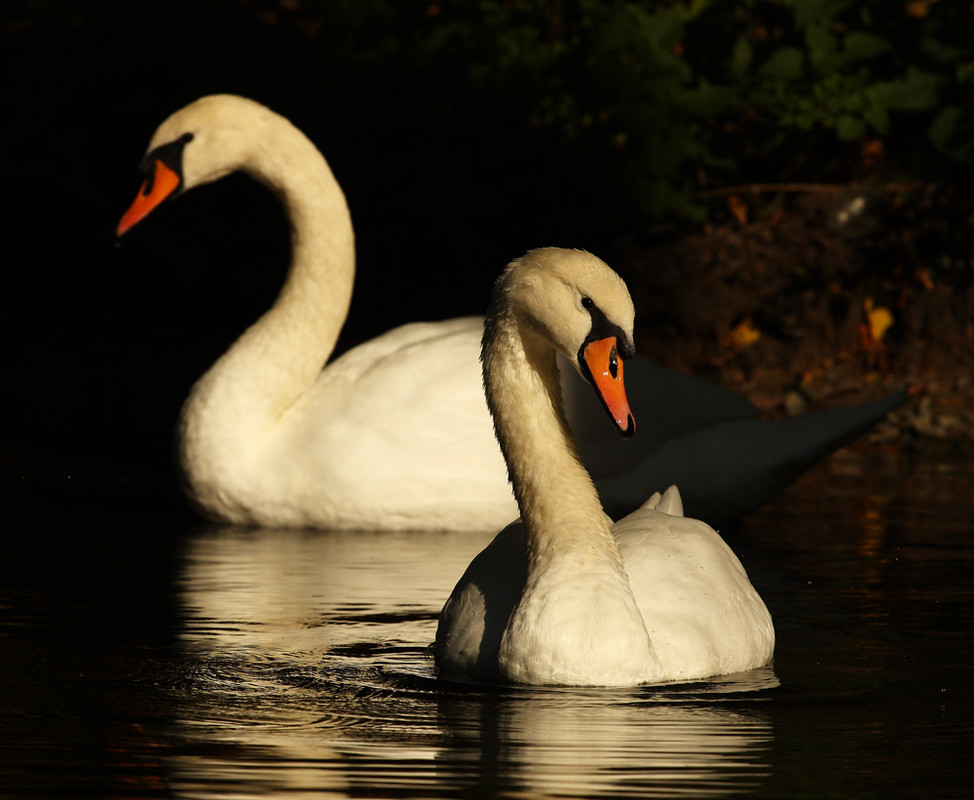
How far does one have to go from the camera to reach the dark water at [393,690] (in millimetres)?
3756

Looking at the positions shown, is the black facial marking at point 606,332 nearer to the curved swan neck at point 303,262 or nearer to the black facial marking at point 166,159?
the curved swan neck at point 303,262

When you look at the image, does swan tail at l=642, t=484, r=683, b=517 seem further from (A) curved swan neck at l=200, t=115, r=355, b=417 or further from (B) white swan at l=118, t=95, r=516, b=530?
(A) curved swan neck at l=200, t=115, r=355, b=417

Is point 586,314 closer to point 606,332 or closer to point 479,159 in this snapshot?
point 606,332

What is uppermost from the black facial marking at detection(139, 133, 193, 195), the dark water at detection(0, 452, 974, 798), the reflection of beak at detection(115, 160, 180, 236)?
the black facial marking at detection(139, 133, 193, 195)

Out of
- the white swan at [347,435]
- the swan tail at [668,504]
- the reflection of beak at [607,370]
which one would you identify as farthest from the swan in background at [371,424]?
the reflection of beak at [607,370]

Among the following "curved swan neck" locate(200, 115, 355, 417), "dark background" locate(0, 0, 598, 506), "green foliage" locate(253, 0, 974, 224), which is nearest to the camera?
"curved swan neck" locate(200, 115, 355, 417)

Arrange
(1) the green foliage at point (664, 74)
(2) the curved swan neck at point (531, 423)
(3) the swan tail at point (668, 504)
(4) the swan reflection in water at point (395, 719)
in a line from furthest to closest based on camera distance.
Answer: (1) the green foliage at point (664, 74) < (3) the swan tail at point (668, 504) < (2) the curved swan neck at point (531, 423) < (4) the swan reflection in water at point (395, 719)

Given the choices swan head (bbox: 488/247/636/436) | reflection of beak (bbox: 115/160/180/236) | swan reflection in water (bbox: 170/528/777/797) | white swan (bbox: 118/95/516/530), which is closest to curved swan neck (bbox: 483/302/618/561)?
swan head (bbox: 488/247/636/436)

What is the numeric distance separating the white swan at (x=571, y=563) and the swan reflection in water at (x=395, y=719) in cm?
7

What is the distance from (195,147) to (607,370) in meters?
4.18

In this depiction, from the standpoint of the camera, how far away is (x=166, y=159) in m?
8.47

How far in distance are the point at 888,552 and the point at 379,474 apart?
196 centimetres

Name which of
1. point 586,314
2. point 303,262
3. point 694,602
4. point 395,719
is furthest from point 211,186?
point 395,719

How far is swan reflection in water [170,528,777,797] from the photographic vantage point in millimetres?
3730
